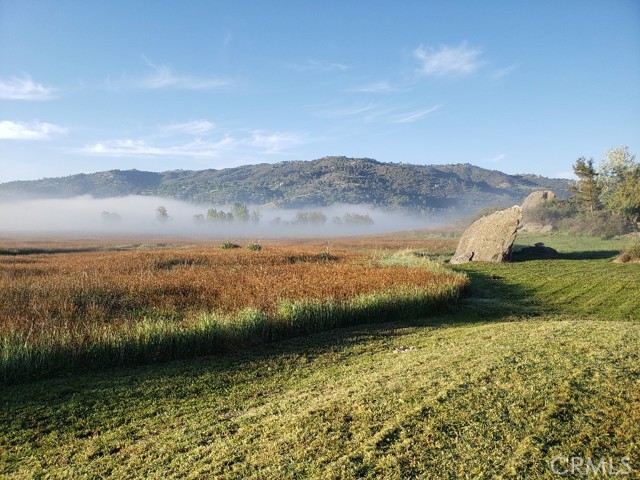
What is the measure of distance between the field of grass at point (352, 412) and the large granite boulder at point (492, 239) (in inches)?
718

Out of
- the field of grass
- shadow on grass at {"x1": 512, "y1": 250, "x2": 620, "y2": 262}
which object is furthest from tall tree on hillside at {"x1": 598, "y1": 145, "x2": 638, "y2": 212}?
the field of grass

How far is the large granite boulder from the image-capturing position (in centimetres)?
2661

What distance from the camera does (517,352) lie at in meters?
6.85

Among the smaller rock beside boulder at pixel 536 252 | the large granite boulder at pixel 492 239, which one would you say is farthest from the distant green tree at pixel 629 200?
the large granite boulder at pixel 492 239

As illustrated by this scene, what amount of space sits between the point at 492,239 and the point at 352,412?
2495 cm

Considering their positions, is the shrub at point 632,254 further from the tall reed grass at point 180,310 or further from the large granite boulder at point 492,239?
the tall reed grass at point 180,310

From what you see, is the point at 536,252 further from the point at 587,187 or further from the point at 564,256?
the point at 587,187

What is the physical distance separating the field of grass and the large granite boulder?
18226 mm

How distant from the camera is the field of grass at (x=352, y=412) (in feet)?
13.0

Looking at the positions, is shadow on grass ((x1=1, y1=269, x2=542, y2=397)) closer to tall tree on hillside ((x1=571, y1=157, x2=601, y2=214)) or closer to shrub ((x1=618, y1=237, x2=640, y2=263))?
shrub ((x1=618, y1=237, x2=640, y2=263))

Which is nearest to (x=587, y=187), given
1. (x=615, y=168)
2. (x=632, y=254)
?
(x=615, y=168)

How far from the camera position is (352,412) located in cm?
500

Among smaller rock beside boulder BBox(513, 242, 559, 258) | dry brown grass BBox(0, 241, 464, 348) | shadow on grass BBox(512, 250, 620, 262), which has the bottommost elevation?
shadow on grass BBox(512, 250, 620, 262)

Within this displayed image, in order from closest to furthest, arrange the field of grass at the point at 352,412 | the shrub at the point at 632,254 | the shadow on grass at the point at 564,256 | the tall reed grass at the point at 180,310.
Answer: the field of grass at the point at 352,412
the tall reed grass at the point at 180,310
the shrub at the point at 632,254
the shadow on grass at the point at 564,256
